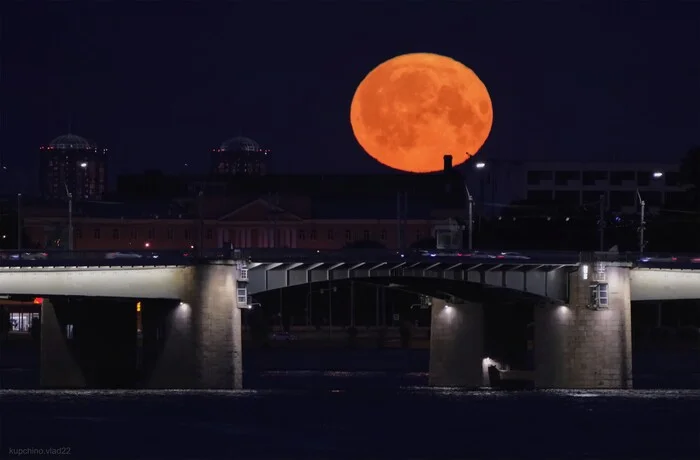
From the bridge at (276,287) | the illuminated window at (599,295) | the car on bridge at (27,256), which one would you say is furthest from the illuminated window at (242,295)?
the illuminated window at (599,295)

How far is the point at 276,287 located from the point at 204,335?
665cm

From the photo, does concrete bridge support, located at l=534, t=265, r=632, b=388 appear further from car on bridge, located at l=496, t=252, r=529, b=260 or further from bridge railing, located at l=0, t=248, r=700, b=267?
car on bridge, located at l=496, t=252, r=529, b=260

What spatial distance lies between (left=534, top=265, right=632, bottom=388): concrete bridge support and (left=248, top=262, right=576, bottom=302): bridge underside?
4.71 feet

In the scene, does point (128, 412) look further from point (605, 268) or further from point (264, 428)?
point (605, 268)

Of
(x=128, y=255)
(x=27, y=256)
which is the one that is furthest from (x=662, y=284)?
(x=27, y=256)

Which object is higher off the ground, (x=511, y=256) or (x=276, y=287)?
(x=511, y=256)

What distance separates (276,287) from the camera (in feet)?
415

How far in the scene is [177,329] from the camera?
12294cm

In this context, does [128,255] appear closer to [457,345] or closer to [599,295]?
[457,345]

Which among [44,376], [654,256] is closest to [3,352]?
[44,376]

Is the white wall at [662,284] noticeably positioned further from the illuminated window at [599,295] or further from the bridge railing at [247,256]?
the bridge railing at [247,256]

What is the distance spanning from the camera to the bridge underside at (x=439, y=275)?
4951 inches

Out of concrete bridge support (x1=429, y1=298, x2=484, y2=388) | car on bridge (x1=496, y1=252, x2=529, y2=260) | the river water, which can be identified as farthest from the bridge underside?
concrete bridge support (x1=429, y1=298, x2=484, y2=388)

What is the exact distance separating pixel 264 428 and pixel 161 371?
28.1m
